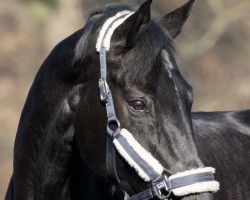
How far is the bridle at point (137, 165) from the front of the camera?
329 centimetres

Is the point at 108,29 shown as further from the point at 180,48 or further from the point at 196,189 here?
the point at 180,48

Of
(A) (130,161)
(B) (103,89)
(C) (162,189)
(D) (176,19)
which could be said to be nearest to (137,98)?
(B) (103,89)

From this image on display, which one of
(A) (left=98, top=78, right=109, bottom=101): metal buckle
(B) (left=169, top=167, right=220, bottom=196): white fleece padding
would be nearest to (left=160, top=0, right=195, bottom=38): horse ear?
(A) (left=98, top=78, right=109, bottom=101): metal buckle

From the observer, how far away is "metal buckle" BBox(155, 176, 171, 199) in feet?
10.9

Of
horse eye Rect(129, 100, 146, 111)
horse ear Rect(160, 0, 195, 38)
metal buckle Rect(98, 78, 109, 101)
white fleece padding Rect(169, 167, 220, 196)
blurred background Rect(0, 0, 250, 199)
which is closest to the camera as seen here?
white fleece padding Rect(169, 167, 220, 196)

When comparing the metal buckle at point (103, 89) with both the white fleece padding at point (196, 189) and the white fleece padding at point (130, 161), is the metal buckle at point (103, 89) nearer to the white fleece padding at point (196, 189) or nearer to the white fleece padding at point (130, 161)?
the white fleece padding at point (130, 161)

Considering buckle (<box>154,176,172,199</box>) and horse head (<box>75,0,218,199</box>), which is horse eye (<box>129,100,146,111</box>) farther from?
buckle (<box>154,176,172,199</box>)

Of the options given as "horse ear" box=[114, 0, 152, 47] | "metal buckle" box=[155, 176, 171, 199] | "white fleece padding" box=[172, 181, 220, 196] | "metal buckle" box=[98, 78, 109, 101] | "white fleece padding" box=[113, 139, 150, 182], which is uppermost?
"horse ear" box=[114, 0, 152, 47]

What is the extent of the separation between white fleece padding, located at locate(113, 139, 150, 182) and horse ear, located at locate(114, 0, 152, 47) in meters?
0.52

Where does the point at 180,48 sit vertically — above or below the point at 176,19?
above

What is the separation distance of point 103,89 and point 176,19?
0.65 meters

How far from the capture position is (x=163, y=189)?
3350 millimetres

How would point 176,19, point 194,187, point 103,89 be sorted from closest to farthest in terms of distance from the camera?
point 194,187 < point 103,89 < point 176,19

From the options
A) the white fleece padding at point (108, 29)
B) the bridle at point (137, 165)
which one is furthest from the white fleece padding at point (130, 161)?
the white fleece padding at point (108, 29)
